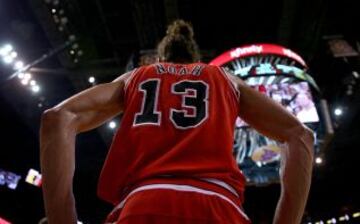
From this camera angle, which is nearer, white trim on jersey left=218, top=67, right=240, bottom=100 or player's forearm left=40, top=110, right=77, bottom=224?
player's forearm left=40, top=110, right=77, bottom=224

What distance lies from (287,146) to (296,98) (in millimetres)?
6322

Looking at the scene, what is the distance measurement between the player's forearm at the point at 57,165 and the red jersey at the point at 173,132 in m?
0.15

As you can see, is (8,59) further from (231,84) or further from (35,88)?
(231,84)

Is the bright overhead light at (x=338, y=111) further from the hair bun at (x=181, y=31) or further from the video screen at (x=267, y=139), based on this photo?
the hair bun at (x=181, y=31)

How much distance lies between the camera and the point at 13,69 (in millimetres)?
9141

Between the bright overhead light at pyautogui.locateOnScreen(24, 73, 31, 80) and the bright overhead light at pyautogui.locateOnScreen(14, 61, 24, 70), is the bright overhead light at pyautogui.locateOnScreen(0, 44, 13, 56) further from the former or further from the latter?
the bright overhead light at pyautogui.locateOnScreen(24, 73, 31, 80)

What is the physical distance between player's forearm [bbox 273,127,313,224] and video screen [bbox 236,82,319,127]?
20.2 ft

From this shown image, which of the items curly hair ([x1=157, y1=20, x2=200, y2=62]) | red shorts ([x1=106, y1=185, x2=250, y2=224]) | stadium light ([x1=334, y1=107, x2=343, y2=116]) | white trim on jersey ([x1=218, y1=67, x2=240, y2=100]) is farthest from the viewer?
stadium light ([x1=334, y1=107, x2=343, y2=116])

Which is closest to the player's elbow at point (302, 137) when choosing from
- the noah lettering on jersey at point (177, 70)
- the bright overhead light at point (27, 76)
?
the noah lettering on jersey at point (177, 70)

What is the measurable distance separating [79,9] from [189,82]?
24.9 ft

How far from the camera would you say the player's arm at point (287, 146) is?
1.39m

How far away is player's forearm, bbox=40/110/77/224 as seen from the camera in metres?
1.29

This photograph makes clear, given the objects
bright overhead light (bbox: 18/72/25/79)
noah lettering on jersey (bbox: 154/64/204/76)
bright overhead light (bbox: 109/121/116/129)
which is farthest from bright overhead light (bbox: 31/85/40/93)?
noah lettering on jersey (bbox: 154/64/204/76)

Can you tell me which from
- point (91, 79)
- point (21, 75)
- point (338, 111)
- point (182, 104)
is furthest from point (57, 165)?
point (338, 111)
